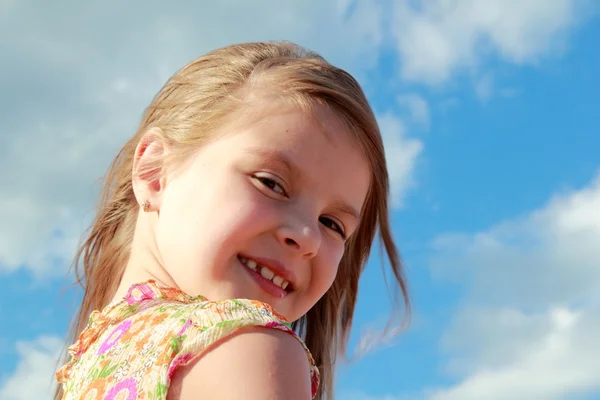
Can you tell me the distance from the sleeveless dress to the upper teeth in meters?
0.23

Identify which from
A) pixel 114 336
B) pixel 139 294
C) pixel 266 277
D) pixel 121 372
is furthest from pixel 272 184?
pixel 121 372

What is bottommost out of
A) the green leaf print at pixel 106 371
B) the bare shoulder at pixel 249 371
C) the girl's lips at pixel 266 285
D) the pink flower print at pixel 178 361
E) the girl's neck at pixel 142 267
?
the bare shoulder at pixel 249 371

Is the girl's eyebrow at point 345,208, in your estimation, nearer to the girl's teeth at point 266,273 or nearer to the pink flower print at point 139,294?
the girl's teeth at point 266,273

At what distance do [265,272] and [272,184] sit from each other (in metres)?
0.29

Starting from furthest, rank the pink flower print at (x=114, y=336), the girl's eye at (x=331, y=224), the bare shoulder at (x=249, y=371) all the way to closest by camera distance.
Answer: the girl's eye at (x=331, y=224)
the pink flower print at (x=114, y=336)
the bare shoulder at (x=249, y=371)

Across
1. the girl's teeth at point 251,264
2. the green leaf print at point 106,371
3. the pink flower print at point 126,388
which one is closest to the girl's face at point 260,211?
the girl's teeth at point 251,264

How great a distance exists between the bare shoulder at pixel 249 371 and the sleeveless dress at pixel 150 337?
0.8 inches

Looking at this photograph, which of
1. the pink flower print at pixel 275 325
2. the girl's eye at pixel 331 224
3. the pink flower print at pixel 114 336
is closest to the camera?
the pink flower print at pixel 275 325

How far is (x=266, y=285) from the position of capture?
254 centimetres

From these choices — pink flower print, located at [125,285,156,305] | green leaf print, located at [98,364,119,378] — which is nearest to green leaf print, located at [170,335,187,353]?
green leaf print, located at [98,364,119,378]

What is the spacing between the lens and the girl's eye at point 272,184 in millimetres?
2500

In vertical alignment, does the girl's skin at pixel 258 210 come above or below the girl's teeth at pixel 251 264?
above

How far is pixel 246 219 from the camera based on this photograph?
8.00 ft

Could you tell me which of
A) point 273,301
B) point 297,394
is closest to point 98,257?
point 273,301
